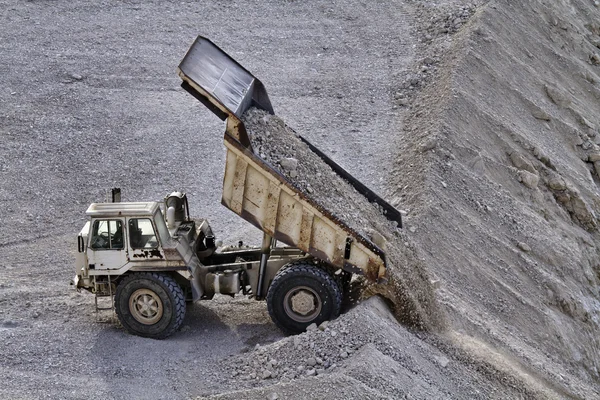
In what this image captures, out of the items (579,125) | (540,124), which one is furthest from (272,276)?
(579,125)

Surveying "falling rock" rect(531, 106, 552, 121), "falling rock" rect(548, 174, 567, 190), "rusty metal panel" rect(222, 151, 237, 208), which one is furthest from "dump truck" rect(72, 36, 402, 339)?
"falling rock" rect(531, 106, 552, 121)

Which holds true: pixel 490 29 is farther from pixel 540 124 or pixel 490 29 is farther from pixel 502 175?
pixel 502 175

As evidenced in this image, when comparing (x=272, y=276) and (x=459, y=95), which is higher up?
(x=459, y=95)

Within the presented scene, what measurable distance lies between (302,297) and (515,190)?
284 inches

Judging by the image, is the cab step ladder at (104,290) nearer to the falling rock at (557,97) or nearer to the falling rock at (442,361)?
the falling rock at (442,361)

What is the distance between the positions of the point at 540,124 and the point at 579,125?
1.50 m

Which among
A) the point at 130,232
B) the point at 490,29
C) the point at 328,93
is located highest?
the point at 490,29

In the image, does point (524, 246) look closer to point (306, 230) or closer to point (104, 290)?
point (306, 230)

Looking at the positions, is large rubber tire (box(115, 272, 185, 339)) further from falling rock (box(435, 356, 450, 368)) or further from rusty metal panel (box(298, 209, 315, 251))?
falling rock (box(435, 356, 450, 368))

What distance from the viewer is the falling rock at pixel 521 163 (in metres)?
18.5

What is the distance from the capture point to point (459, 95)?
1925cm

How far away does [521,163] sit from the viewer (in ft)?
60.7

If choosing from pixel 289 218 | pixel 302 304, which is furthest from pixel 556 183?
pixel 289 218

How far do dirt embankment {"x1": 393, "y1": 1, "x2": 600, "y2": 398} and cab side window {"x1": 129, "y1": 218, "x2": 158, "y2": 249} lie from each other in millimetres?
4504
